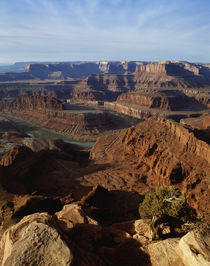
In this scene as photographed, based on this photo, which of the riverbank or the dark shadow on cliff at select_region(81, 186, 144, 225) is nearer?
the dark shadow on cliff at select_region(81, 186, 144, 225)

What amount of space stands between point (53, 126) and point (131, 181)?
57.9 metres

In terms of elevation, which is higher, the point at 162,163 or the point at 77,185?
the point at 162,163

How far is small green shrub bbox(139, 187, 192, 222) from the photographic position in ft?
40.8

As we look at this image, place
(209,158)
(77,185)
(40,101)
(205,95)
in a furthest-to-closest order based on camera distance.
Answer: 1. (205,95)
2. (40,101)
3. (77,185)
4. (209,158)

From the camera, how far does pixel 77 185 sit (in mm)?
27641

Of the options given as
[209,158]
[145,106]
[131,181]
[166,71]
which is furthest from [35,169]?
[166,71]

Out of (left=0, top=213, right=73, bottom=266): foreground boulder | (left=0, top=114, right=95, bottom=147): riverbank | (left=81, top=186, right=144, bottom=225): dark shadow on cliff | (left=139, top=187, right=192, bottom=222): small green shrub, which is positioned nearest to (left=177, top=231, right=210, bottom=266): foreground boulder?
(left=139, top=187, right=192, bottom=222): small green shrub

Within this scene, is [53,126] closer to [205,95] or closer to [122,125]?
[122,125]

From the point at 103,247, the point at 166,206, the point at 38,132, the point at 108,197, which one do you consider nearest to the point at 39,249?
the point at 103,247

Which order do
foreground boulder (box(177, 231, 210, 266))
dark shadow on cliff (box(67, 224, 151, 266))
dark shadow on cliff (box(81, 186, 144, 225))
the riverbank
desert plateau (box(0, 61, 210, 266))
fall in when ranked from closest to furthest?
foreground boulder (box(177, 231, 210, 266))
desert plateau (box(0, 61, 210, 266))
dark shadow on cliff (box(67, 224, 151, 266))
dark shadow on cliff (box(81, 186, 144, 225))
the riverbank

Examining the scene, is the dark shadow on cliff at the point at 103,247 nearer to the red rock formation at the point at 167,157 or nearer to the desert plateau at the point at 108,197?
the desert plateau at the point at 108,197

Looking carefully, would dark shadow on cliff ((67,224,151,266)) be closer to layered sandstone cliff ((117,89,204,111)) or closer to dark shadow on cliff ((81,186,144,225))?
dark shadow on cliff ((81,186,144,225))

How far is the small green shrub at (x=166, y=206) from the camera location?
12.4m

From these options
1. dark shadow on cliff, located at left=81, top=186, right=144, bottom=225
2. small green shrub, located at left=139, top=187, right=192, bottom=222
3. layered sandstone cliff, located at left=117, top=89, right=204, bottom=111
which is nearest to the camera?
small green shrub, located at left=139, top=187, right=192, bottom=222
